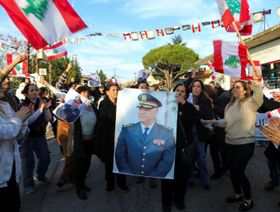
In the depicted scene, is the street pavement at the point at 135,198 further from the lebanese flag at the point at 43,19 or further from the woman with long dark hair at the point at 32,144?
the lebanese flag at the point at 43,19

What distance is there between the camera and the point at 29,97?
200 inches

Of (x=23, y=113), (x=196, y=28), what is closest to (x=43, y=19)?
(x=23, y=113)

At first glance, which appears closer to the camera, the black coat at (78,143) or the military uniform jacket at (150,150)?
the military uniform jacket at (150,150)

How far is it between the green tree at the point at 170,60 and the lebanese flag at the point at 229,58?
46162 mm

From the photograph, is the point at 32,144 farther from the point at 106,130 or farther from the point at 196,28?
the point at 196,28

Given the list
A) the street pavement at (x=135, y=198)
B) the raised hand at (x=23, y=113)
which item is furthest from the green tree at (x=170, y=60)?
the raised hand at (x=23, y=113)

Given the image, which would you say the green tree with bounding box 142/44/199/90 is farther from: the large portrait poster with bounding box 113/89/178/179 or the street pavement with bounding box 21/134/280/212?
the large portrait poster with bounding box 113/89/178/179

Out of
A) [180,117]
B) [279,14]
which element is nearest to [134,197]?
[180,117]

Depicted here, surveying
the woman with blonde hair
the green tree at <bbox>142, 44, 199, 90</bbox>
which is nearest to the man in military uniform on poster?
the woman with blonde hair

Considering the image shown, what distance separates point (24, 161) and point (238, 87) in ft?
12.1

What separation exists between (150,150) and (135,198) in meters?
1.45

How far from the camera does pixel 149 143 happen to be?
13.1 feet

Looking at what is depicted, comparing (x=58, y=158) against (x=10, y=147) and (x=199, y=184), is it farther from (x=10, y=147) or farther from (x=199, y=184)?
(x=10, y=147)

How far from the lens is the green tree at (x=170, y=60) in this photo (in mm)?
51812
